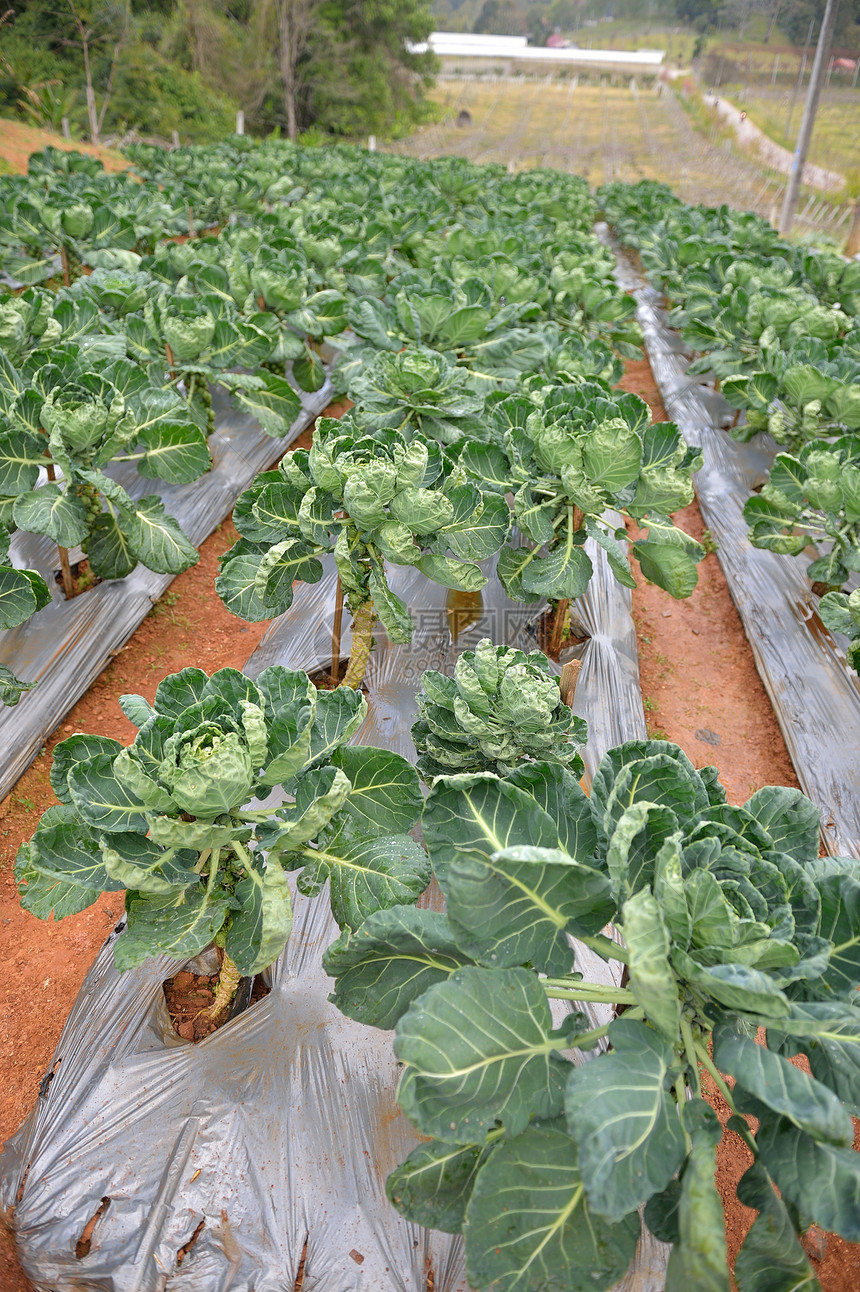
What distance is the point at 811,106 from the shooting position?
1430 centimetres

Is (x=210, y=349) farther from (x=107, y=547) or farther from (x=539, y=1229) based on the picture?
(x=539, y=1229)

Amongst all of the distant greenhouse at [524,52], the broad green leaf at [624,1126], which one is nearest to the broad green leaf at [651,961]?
the broad green leaf at [624,1126]

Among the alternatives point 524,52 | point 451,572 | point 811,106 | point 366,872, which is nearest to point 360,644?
point 451,572

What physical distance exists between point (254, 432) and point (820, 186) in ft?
57.8

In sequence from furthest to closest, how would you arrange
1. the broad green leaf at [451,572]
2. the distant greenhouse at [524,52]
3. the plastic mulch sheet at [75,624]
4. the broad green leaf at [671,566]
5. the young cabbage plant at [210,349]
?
the distant greenhouse at [524,52]
the young cabbage plant at [210,349]
the broad green leaf at [671,566]
the plastic mulch sheet at [75,624]
the broad green leaf at [451,572]

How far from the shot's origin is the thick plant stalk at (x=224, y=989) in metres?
2.36

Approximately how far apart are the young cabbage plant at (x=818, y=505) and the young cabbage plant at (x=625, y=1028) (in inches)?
109

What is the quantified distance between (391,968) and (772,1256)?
102cm

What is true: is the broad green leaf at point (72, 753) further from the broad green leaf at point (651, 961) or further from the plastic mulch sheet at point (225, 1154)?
the broad green leaf at point (651, 961)

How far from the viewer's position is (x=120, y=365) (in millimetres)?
4012

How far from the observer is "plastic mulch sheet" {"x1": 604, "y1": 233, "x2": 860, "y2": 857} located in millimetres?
3855

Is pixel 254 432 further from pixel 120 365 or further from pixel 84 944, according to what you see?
pixel 84 944

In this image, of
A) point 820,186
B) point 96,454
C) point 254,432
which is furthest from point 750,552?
point 820,186

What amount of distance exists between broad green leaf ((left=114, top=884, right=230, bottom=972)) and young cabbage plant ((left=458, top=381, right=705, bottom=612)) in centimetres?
206
